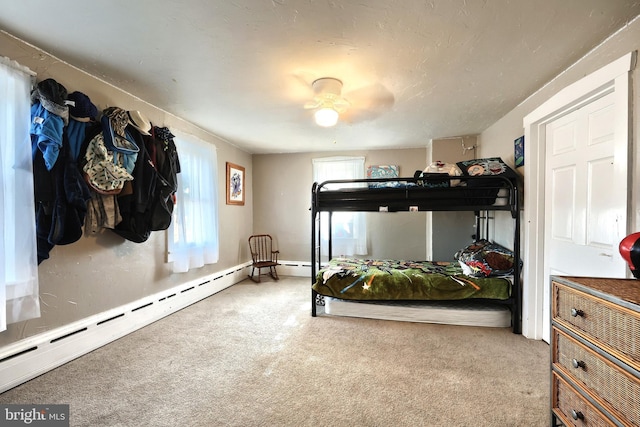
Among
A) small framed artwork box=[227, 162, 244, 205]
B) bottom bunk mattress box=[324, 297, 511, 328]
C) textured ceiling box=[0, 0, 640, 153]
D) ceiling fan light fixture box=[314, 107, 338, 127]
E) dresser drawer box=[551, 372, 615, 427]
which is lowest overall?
bottom bunk mattress box=[324, 297, 511, 328]

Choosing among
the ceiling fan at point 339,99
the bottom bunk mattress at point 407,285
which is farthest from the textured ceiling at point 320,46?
the bottom bunk mattress at point 407,285

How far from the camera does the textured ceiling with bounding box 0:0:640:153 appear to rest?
1.38 meters

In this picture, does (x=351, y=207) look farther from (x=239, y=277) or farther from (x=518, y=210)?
(x=239, y=277)

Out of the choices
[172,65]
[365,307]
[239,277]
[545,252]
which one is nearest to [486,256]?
[545,252]

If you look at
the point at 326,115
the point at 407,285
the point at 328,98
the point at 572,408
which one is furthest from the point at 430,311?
the point at 328,98

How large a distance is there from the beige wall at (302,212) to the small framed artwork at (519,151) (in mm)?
1653

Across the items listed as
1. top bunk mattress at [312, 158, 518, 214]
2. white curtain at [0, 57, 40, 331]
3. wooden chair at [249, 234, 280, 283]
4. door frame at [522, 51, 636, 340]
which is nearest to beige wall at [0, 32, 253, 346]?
white curtain at [0, 57, 40, 331]

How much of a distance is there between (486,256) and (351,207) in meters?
1.48

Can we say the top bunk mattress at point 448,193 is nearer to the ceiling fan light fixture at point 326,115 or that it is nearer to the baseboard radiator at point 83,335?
the ceiling fan light fixture at point 326,115

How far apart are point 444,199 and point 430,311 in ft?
3.87

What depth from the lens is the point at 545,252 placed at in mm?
2297

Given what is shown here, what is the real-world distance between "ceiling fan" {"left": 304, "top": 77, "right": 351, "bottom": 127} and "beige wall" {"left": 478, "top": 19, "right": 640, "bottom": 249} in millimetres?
1652

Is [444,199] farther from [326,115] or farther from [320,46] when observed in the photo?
[320,46]

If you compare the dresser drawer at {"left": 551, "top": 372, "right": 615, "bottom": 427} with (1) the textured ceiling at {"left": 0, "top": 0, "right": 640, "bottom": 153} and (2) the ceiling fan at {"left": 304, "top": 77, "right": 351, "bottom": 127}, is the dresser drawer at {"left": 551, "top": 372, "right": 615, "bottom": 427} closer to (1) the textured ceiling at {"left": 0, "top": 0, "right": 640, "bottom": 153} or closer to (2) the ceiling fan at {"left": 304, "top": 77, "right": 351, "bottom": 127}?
(1) the textured ceiling at {"left": 0, "top": 0, "right": 640, "bottom": 153}
